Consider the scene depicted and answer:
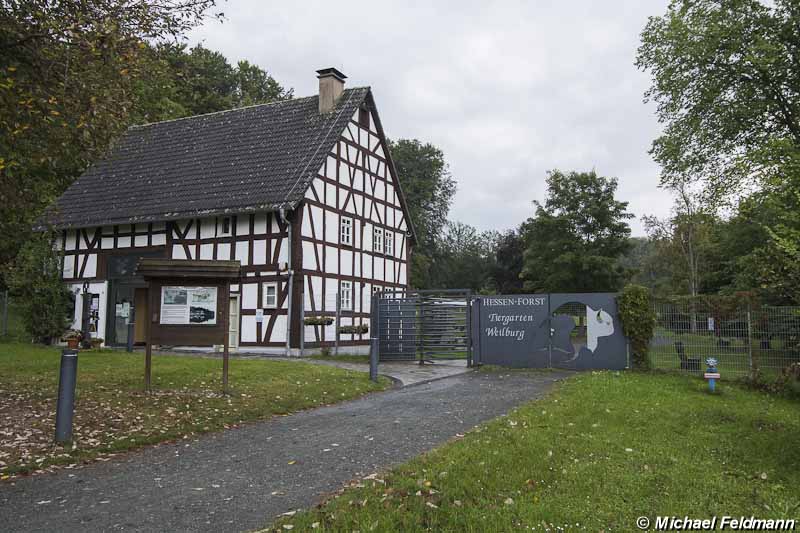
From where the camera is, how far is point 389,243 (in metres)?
29.0

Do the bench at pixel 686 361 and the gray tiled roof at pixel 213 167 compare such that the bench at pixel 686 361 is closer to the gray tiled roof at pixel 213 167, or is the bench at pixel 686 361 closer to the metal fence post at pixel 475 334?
the metal fence post at pixel 475 334

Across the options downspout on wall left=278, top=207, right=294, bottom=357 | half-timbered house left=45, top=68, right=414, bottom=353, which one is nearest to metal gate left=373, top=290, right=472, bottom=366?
half-timbered house left=45, top=68, right=414, bottom=353

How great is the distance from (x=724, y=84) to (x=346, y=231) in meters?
15.0

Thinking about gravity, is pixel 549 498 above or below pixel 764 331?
below

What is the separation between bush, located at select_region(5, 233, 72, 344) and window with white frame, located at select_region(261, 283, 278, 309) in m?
8.14

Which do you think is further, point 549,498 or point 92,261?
point 92,261

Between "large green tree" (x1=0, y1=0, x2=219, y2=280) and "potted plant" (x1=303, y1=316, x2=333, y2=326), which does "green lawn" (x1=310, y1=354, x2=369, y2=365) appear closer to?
"potted plant" (x1=303, y1=316, x2=333, y2=326)

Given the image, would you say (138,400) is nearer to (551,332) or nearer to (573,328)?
(551,332)

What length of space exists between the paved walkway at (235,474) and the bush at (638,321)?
6.72 metres

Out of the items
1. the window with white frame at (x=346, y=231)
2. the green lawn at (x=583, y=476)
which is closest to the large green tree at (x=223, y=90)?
the window with white frame at (x=346, y=231)

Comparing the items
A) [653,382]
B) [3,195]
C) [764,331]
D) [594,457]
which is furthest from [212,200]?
[594,457]

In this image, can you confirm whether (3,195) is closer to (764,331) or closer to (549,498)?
(549,498)

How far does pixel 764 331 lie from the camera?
13.6 m

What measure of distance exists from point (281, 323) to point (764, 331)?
48.9ft
